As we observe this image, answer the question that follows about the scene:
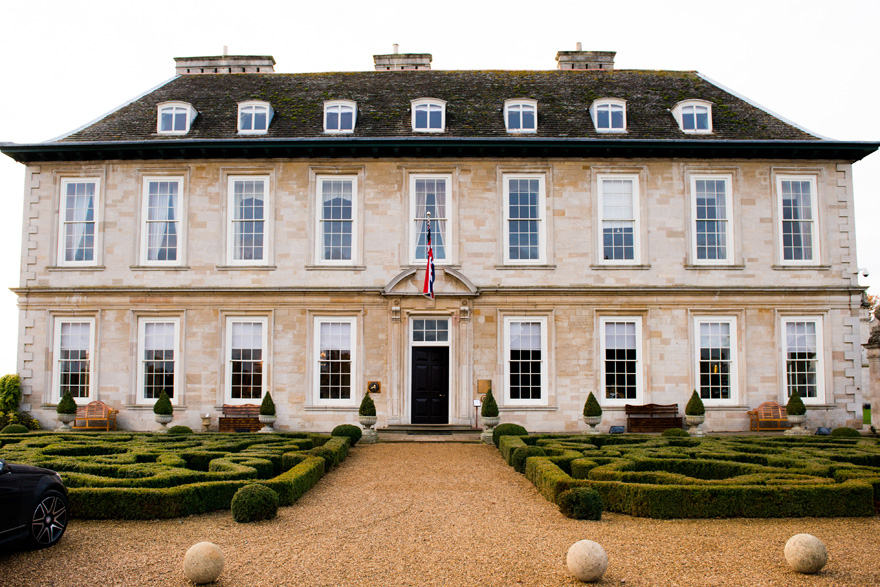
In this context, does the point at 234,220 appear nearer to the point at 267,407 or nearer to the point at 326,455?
the point at 267,407

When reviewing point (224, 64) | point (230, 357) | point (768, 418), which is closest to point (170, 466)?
point (230, 357)

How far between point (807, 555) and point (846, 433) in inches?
505

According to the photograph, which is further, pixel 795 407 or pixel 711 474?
pixel 795 407

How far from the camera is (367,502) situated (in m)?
11.4

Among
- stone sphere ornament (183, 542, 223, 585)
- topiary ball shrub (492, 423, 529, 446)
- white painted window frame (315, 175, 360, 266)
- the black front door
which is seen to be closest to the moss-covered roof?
white painted window frame (315, 175, 360, 266)

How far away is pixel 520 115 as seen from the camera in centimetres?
2152

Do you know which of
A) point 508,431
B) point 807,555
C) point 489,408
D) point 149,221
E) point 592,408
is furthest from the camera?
point 149,221

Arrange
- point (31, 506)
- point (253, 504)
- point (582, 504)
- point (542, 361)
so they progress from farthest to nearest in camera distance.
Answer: point (542, 361), point (582, 504), point (253, 504), point (31, 506)

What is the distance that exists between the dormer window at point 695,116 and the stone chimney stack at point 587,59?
540 centimetres

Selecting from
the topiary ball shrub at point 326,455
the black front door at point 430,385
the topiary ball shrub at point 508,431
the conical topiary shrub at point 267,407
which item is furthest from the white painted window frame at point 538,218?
the topiary ball shrub at point 326,455

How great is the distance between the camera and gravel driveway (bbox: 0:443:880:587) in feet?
24.6

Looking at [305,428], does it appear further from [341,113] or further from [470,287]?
[341,113]

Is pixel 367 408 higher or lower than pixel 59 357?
lower

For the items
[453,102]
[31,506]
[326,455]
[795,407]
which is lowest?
[326,455]
